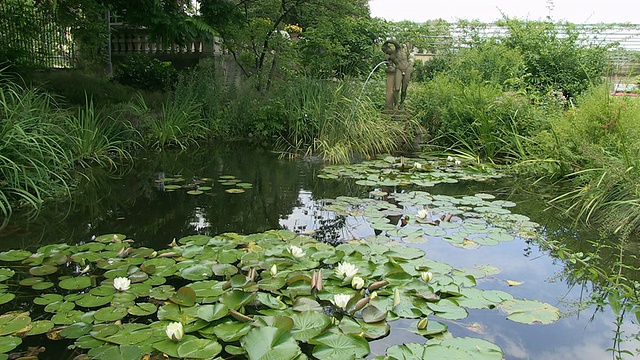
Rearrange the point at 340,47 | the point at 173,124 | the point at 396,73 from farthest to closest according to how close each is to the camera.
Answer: the point at 340,47
the point at 396,73
the point at 173,124

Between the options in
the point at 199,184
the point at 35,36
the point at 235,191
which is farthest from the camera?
the point at 35,36

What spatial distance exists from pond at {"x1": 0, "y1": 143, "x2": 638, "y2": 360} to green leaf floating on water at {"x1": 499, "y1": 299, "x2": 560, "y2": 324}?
0.02m

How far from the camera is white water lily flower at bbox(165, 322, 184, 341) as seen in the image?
6.62ft

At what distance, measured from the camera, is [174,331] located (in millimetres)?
2018

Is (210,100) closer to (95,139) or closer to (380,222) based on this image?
(95,139)

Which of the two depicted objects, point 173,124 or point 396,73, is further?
point 396,73

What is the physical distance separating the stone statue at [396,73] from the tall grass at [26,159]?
461 centimetres

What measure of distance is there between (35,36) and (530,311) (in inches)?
431

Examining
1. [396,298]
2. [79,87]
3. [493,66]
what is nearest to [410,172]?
[396,298]

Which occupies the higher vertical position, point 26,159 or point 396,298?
point 26,159

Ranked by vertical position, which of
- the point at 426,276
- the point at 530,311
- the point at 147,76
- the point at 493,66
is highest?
the point at 493,66

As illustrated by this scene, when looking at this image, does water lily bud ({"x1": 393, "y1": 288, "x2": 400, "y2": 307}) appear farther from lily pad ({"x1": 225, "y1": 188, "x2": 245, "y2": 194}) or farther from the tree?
the tree

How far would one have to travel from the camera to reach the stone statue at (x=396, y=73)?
23.9ft

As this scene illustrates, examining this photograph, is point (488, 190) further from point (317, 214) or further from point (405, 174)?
point (317, 214)
